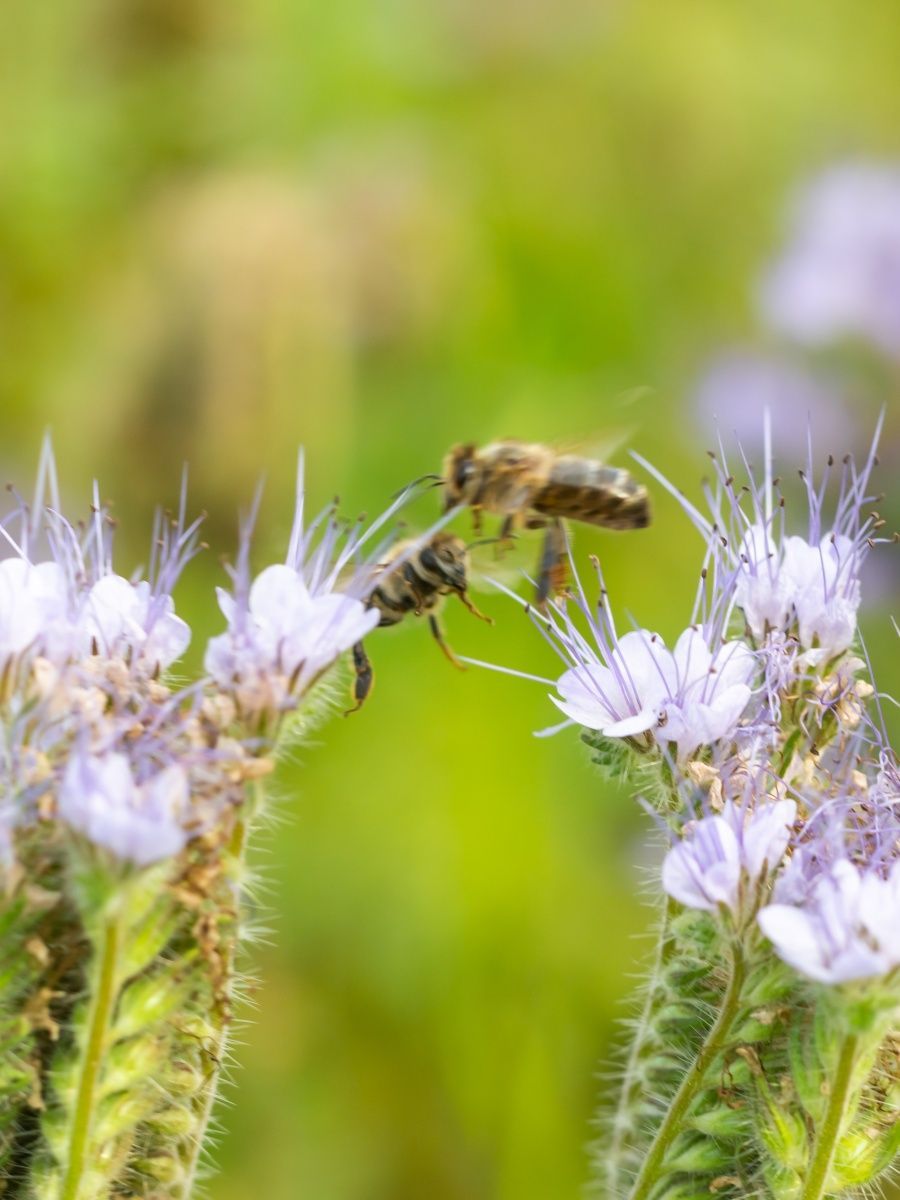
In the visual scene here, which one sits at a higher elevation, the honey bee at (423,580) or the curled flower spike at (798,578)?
the curled flower spike at (798,578)

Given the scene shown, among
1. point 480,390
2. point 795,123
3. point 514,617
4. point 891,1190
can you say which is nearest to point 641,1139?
point 891,1190

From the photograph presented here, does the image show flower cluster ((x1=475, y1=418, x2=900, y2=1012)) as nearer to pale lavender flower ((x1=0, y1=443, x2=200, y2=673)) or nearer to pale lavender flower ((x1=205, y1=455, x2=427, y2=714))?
pale lavender flower ((x1=205, y1=455, x2=427, y2=714))

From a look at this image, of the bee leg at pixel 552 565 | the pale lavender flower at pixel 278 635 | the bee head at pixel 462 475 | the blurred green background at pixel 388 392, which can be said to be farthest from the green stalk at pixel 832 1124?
the blurred green background at pixel 388 392

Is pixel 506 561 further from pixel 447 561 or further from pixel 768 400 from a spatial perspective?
pixel 768 400

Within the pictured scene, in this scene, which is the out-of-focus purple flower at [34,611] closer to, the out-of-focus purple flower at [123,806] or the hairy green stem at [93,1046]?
the out-of-focus purple flower at [123,806]

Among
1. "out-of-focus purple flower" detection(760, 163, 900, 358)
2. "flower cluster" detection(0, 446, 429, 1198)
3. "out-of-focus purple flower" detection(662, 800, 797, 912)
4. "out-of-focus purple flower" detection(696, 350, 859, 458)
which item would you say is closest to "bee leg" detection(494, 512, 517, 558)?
"flower cluster" detection(0, 446, 429, 1198)

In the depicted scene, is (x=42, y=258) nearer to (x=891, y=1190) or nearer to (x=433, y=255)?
(x=433, y=255)
